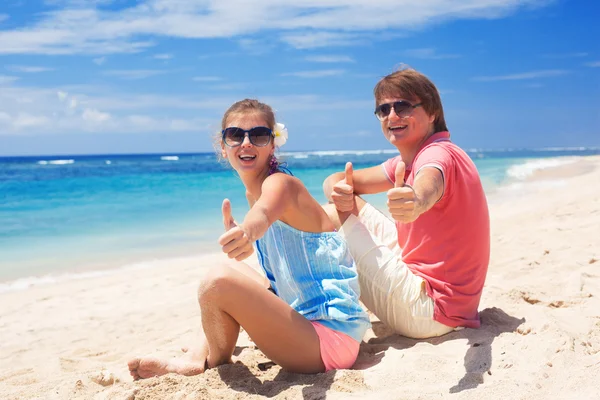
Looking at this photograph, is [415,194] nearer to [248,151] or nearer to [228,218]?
[228,218]

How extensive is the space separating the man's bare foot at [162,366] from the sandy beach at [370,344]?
9 cm

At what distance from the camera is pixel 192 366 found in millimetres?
2986

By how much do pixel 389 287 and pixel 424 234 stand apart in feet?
1.17

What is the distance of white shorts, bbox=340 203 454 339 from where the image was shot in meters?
3.11

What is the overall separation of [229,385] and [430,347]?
1.11 metres

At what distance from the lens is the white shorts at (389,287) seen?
122 inches

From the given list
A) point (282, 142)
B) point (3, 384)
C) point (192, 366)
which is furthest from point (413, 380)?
point (3, 384)

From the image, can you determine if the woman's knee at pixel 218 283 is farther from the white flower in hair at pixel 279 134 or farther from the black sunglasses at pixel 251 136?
the white flower in hair at pixel 279 134

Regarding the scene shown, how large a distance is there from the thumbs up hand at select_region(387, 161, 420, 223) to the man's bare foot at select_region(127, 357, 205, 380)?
139cm

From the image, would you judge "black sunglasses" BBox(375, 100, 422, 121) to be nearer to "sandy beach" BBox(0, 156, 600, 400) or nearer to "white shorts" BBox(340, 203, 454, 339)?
"white shorts" BBox(340, 203, 454, 339)

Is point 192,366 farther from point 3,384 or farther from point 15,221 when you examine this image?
point 15,221

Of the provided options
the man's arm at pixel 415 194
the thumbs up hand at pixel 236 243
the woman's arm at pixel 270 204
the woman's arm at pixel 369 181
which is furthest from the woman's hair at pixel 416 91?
the thumbs up hand at pixel 236 243

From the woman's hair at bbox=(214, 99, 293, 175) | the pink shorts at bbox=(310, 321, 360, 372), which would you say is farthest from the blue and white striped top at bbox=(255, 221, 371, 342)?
the woman's hair at bbox=(214, 99, 293, 175)

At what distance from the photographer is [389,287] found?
313cm
